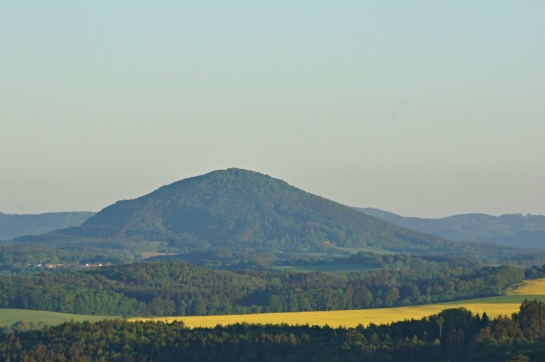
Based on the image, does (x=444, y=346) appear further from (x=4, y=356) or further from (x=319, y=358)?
(x=4, y=356)

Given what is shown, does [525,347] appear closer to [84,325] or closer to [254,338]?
[254,338]

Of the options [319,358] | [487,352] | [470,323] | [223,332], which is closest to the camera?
[487,352]

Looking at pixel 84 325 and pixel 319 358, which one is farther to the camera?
pixel 84 325

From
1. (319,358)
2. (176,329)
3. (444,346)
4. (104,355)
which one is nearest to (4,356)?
(104,355)

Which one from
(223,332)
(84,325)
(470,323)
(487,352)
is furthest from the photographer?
(84,325)

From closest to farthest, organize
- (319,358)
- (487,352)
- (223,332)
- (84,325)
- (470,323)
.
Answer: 1. (487,352)
2. (319,358)
3. (470,323)
4. (223,332)
5. (84,325)

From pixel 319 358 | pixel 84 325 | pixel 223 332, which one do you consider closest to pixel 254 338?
pixel 223 332
